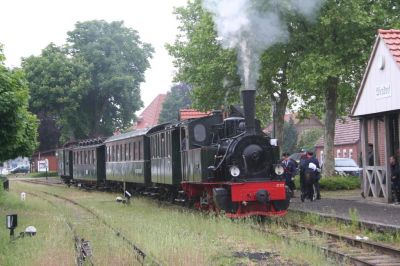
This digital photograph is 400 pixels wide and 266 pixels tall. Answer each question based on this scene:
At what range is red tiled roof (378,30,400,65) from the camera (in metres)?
16.7

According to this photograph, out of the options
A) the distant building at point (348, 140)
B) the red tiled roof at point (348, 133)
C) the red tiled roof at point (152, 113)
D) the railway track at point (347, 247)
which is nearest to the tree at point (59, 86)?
the distant building at point (348, 140)

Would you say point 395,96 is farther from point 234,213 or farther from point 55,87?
point 55,87

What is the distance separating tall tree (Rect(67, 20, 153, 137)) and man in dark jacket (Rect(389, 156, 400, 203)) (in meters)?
37.7

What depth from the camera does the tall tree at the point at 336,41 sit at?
22.4 metres

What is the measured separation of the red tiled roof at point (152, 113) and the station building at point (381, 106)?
6837 centimetres

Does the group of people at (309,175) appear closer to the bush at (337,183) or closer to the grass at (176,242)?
the bush at (337,183)

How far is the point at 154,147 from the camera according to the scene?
70.8 feet

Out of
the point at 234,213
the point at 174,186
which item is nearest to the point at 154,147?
the point at 174,186

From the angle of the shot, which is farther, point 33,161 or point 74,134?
point 33,161

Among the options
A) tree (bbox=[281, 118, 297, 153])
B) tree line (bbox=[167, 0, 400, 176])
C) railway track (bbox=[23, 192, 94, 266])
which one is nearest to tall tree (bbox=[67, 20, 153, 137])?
tree (bbox=[281, 118, 297, 153])

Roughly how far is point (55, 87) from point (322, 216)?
40950mm

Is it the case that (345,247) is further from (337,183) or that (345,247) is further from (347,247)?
(337,183)

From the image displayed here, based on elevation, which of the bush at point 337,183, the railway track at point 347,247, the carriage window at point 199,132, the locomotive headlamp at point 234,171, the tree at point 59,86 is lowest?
the railway track at point 347,247

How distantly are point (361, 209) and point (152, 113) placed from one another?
75981mm
